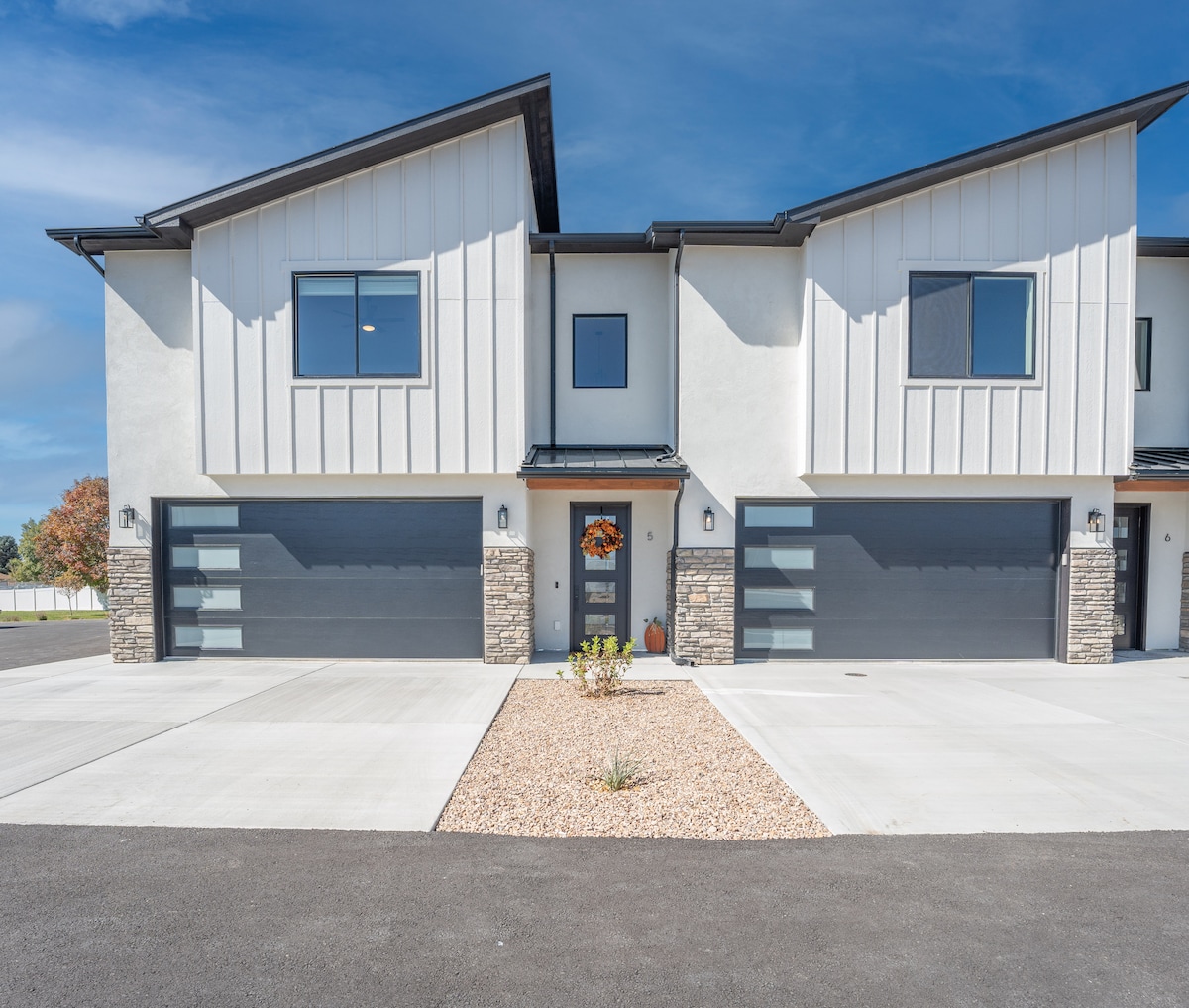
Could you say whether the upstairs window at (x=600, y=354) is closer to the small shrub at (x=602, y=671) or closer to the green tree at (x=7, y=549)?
the small shrub at (x=602, y=671)

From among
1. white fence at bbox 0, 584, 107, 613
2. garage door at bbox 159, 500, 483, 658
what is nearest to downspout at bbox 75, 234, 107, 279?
garage door at bbox 159, 500, 483, 658

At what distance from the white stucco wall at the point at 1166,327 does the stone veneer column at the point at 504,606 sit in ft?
33.2

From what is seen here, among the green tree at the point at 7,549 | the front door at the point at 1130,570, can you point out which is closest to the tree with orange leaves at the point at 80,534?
the front door at the point at 1130,570

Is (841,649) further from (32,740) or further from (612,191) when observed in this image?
(612,191)

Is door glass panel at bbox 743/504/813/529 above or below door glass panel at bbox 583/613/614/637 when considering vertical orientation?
above

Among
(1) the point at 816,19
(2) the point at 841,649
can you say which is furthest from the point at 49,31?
(2) the point at 841,649

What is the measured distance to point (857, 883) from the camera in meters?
3.82

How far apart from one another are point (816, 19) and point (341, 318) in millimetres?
8985

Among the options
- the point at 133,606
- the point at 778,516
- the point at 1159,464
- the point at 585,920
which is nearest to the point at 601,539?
the point at 778,516

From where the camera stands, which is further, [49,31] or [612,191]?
[612,191]

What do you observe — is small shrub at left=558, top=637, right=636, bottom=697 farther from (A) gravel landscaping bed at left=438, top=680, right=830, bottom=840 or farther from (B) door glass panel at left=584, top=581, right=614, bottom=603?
(B) door glass panel at left=584, top=581, right=614, bottom=603

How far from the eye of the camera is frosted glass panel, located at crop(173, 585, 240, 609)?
10461 mm

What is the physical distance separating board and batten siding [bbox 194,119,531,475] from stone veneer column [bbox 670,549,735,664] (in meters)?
3.02

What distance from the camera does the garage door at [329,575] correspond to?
33.9ft
